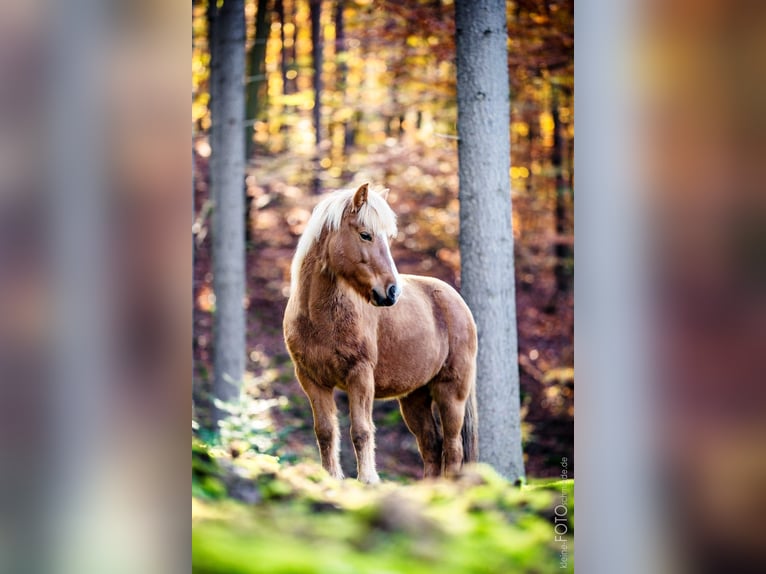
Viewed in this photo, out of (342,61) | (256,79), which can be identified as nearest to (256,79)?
(256,79)

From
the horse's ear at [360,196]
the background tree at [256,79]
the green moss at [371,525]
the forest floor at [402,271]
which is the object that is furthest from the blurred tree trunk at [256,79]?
the green moss at [371,525]

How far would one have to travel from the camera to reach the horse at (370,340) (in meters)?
3.38

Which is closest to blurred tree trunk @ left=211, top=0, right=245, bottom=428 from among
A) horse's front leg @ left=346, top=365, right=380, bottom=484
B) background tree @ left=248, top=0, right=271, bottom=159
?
background tree @ left=248, top=0, right=271, bottom=159

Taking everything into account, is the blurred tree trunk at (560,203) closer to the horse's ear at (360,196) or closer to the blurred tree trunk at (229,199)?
the horse's ear at (360,196)

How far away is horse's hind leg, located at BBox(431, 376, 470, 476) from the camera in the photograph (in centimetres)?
353

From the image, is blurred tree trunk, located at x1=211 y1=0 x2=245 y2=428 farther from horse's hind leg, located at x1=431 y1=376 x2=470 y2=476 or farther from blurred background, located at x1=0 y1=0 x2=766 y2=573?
horse's hind leg, located at x1=431 y1=376 x2=470 y2=476

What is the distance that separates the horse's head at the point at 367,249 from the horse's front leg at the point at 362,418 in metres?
0.35

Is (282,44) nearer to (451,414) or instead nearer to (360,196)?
(360,196)

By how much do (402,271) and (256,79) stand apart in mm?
1106
